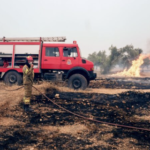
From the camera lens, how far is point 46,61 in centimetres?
968

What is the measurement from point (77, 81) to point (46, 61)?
89.0 inches

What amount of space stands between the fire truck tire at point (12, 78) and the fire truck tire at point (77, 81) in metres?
3.15

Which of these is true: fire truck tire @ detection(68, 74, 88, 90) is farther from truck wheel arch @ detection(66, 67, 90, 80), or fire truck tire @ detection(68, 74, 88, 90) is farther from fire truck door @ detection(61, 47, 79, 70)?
fire truck door @ detection(61, 47, 79, 70)

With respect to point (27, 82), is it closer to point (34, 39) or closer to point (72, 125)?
point (72, 125)

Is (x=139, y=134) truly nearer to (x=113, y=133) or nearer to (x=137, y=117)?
(x=113, y=133)

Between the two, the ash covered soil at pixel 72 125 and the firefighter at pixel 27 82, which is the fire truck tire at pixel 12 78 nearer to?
the ash covered soil at pixel 72 125

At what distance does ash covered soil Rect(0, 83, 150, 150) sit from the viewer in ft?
11.6

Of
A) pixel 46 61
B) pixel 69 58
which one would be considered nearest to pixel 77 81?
pixel 69 58

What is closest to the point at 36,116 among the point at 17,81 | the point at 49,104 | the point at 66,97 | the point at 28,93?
the point at 28,93

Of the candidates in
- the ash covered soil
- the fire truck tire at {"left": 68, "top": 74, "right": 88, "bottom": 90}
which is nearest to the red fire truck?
the fire truck tire at {"left": 68, "top": 74, "right": 88, "bottom": 90}

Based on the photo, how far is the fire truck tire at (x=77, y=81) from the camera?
9406 millimetres

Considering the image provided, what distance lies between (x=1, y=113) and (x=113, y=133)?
380 centimetres

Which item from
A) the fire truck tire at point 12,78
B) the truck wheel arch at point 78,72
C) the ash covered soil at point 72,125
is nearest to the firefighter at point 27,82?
the ash covered soil at point 72,125

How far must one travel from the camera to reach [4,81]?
9.79 meters
